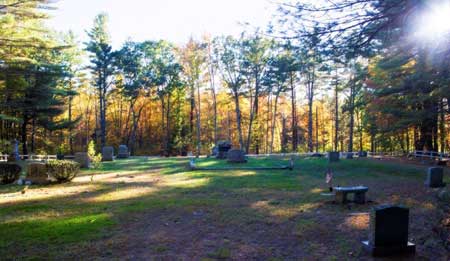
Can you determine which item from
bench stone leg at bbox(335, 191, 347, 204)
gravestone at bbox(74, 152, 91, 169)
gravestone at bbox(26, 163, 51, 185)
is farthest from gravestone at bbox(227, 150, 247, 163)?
bench stone leg at bbox(335, 191, 347, 204)

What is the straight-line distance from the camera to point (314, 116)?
53.2 meters

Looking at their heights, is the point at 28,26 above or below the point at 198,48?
below

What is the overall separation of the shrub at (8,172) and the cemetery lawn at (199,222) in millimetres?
1560

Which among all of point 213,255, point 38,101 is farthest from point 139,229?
point 38,101

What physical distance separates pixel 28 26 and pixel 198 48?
2913 cm

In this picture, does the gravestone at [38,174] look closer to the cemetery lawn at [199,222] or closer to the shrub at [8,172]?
the shrub at [8,172]

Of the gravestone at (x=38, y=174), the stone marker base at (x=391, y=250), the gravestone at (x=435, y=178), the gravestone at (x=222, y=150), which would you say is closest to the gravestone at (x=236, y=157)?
the gravestone at (x=222, y=150)

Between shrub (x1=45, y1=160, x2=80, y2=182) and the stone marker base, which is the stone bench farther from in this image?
shrub (x1=45, y1=160, x2=80, y2=182)

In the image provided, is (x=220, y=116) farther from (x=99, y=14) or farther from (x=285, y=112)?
(x=99, y=14)

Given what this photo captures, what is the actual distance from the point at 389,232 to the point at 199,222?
3.76 meters

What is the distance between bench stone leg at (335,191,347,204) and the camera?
9312mm

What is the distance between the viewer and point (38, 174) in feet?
46.1

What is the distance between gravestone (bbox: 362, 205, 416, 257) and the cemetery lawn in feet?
0.67

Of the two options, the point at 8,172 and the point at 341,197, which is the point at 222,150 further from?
the point at 341,197
